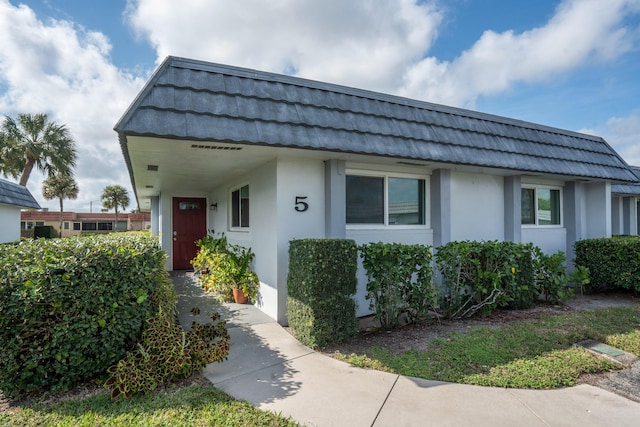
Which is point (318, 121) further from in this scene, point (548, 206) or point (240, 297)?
point (548, 206)

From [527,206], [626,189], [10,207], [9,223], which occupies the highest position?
[626,189]

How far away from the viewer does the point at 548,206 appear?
8.58m

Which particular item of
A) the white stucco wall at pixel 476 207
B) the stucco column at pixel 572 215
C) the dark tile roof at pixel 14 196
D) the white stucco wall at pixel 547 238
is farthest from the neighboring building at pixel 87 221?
the stucco column at pixel 572 215

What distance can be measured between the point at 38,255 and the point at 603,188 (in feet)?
39.4

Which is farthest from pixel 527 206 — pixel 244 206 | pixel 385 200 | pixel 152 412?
pixel 152 412

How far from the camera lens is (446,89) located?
34.0 ft

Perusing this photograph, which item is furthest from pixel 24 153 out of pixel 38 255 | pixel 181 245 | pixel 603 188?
pixel 603 188

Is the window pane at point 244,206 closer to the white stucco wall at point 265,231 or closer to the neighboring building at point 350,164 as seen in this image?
the neighboring building at point 350,164

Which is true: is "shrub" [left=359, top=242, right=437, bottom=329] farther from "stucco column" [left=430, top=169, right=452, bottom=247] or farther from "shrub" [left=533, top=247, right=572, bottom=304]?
"shrub" [left=533, top=247, right=572, bottom=304]

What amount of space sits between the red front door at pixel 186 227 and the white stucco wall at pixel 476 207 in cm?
847

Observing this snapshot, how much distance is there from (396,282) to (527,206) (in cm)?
544

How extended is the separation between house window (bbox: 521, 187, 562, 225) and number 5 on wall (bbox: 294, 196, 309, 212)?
583 centimetres

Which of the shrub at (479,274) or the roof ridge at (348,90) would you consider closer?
the roof ridge at (348,90)

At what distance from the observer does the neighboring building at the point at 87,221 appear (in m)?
39.1
